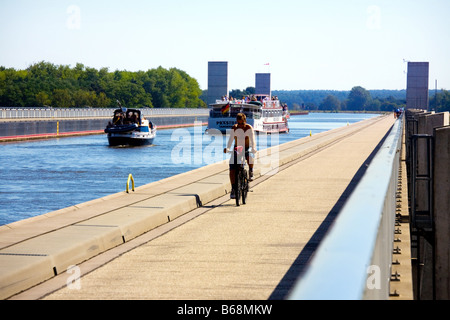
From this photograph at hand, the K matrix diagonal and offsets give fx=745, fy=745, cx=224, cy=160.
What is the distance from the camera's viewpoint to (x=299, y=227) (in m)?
14.3

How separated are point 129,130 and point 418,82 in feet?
402

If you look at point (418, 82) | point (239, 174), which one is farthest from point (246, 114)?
point (418, 82)

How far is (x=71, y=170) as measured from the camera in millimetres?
39469

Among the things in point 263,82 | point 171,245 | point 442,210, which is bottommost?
point 171,245

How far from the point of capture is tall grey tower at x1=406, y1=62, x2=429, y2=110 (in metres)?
173

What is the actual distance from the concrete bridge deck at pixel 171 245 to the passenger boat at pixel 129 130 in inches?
1665

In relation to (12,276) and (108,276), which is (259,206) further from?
(12,276)

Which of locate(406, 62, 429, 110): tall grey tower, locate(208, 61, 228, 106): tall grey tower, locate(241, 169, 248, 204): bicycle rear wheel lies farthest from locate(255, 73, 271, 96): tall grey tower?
locate(241, 169, 248, 204): bicycle rear wheel

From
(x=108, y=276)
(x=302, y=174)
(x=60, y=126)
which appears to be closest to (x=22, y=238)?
(x=108, y=276)

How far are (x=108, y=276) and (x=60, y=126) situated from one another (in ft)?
238

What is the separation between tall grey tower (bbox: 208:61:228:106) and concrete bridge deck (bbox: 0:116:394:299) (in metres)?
124

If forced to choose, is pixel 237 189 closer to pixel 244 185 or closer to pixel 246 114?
pixel 244 185

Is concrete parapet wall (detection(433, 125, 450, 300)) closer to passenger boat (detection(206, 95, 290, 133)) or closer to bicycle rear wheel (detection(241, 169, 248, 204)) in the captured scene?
bicycle rear wheel (detection(241, 169, 248, 204))

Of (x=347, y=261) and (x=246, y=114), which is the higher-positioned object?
(x=347, y=261)
